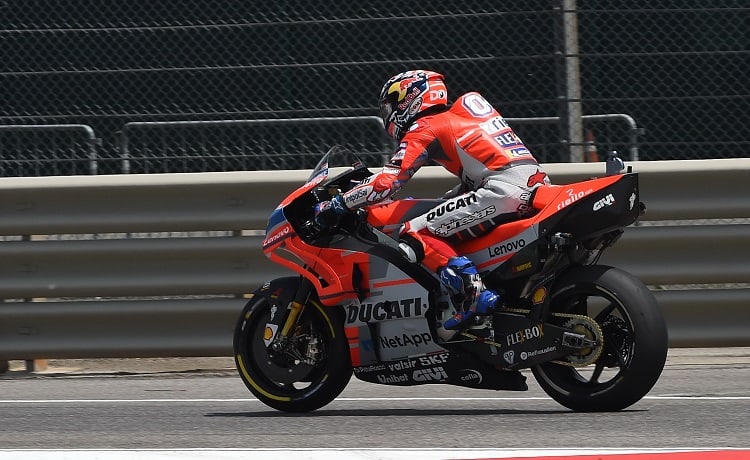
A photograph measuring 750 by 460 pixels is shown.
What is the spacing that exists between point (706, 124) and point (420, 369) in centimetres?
342

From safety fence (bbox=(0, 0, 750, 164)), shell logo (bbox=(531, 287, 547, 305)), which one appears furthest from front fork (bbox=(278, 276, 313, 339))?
safety fence (bbox=(0, 0, 750, 164))

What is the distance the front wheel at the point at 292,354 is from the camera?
7188 mm

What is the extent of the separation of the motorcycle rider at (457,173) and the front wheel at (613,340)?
37 centimetres

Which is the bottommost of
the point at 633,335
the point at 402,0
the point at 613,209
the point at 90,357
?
the point at 90,357

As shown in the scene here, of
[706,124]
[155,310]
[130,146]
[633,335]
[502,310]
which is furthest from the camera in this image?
[130,146]

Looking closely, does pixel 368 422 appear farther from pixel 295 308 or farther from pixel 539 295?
pixel 539 295

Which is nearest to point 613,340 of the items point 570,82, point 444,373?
point 444,373

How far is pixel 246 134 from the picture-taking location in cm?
998

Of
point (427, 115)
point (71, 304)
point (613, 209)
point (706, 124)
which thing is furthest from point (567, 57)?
point (71, 304)

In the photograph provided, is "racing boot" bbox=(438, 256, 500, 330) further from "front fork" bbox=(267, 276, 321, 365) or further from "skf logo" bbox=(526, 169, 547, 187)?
"front fork" bbox=(267, 276, 321, 365)

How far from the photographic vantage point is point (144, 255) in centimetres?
905

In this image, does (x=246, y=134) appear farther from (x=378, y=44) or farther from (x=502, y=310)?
(x=502, y=310)

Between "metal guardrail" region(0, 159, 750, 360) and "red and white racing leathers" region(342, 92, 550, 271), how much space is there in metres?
1.74

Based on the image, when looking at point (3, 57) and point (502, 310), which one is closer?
point (502, 310)
